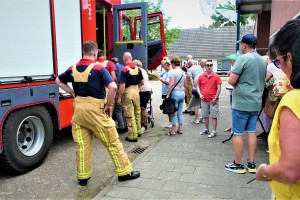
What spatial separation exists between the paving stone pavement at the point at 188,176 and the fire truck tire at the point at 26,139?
1296 mm

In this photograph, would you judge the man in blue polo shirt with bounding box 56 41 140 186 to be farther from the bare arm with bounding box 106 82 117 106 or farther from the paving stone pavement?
the paving stone pavement

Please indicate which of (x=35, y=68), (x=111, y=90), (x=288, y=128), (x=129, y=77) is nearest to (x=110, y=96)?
(x=111, y=90)

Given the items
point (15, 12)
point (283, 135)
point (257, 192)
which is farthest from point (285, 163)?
point (15, 12)

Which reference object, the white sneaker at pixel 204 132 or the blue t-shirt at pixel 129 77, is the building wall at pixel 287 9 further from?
the blue t-shirt at pixel 129 77

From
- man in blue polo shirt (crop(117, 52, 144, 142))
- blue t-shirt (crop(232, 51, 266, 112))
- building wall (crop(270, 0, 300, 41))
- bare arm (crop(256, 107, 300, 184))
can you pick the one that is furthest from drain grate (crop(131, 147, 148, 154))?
bare arm (crop(256, 107, 300, 184))

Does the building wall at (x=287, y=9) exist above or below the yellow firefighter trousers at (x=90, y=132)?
above

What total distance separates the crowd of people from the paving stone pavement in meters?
0.25

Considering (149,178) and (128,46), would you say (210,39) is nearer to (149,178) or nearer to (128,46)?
(128,46)

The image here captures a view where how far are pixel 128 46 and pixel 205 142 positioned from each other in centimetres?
312

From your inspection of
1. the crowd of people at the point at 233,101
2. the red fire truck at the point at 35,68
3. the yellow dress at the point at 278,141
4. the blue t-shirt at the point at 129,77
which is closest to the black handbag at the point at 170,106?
the crowd of people at the point at 233,101

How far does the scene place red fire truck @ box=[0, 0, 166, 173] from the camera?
11.5 feet

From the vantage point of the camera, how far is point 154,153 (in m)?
4.76

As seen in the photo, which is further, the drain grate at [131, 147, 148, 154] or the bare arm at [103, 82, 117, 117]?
the drain grate at [131, 147, 148, 154]

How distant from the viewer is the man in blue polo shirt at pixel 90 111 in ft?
11.2
